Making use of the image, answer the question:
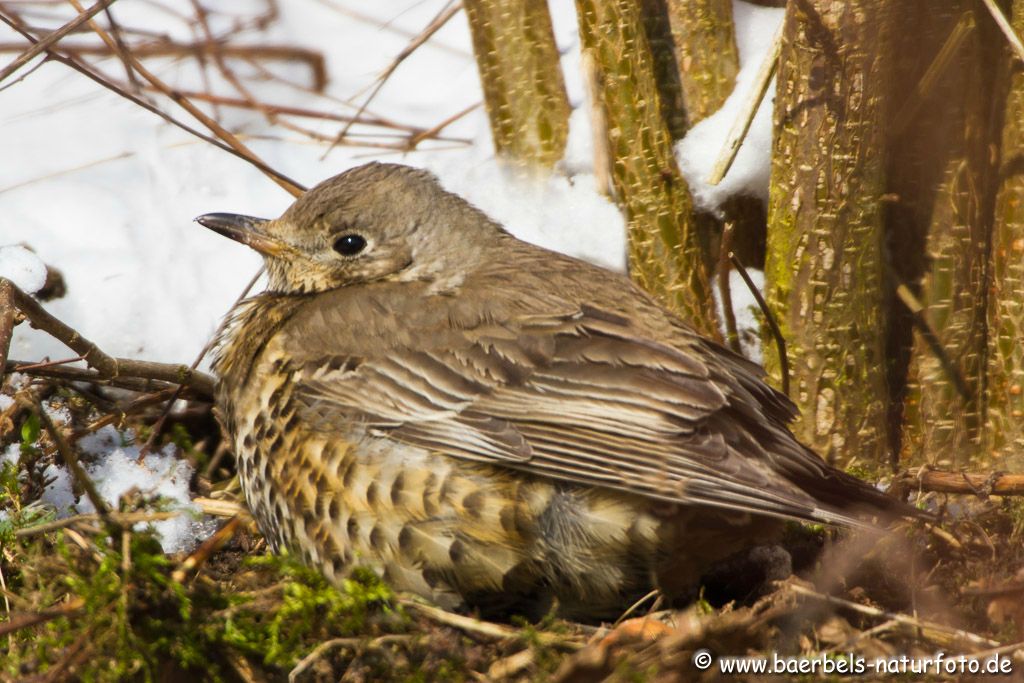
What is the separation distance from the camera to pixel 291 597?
3.46 metres

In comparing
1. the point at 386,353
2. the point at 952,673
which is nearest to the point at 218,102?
the point at 386,353

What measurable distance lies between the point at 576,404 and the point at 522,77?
2.06m

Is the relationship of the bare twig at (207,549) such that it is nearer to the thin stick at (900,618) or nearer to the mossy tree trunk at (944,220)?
the thin stick at (900,618)

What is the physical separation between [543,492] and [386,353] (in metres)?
0.74

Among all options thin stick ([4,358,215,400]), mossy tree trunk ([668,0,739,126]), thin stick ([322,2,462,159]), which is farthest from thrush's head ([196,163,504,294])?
thin stick ([322,2,462,159])

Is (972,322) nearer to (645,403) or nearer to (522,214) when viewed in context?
(645,403)

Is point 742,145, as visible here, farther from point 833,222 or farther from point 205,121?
point 205,121

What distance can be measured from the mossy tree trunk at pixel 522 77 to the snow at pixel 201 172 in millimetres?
98

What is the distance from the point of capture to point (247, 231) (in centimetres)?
432

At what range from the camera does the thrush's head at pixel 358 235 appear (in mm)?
4289

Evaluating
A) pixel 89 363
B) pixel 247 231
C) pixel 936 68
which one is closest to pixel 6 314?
pixel 89 363

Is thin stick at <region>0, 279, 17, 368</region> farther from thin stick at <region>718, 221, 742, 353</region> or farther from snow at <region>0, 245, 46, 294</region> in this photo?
thin stick at <region>718, 221, 742, 353</region>

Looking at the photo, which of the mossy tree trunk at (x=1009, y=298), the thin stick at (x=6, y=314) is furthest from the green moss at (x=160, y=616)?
the mossy tree trunk at (x=1009, y=298)

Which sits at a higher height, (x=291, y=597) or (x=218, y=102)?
(x=218, y=102)
